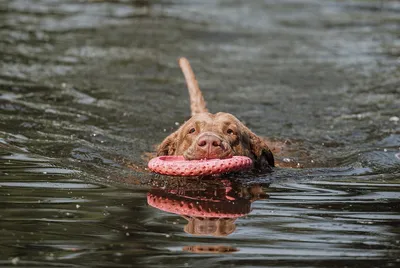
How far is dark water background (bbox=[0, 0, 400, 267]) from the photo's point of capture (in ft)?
16.8

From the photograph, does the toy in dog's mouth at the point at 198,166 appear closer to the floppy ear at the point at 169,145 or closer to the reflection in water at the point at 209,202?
the reflection in water at the point at 209,202

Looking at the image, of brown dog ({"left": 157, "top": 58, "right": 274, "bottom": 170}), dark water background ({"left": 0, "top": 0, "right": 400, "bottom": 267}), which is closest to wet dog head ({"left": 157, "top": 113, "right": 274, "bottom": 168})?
brown dog ({"left": 157, "top": 58, "right": 274, "bottom": 170})

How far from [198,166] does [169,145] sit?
4.47ft

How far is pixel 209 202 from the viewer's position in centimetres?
624

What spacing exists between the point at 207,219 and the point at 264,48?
9290mm

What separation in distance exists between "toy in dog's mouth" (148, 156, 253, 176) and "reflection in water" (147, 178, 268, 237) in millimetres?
137

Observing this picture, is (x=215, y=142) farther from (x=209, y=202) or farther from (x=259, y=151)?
(x=259, y=151)

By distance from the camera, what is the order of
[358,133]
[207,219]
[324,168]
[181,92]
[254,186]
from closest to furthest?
[207,219] < [254,186] < [324,168] < [358,133] < [181,92]

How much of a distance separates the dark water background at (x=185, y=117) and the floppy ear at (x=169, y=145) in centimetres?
28

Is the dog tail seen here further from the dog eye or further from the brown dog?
the dog eye

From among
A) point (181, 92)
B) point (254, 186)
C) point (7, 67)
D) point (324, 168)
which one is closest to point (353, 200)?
point (254, 186)

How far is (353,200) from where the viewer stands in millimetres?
6352

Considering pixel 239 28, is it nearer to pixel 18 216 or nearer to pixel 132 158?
Answer: pixel 132 158

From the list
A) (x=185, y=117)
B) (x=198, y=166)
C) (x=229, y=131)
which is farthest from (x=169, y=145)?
(x=185, y=117)
